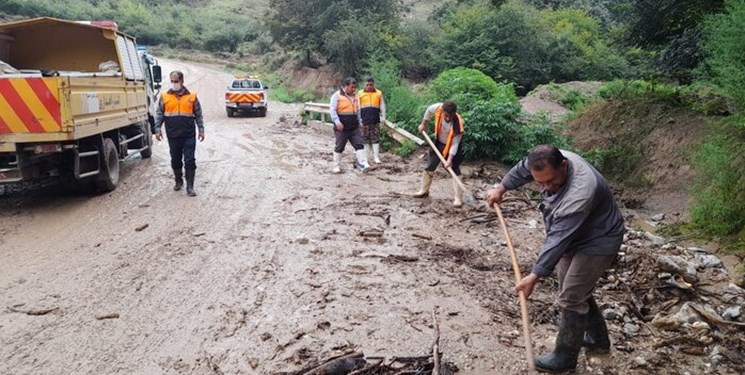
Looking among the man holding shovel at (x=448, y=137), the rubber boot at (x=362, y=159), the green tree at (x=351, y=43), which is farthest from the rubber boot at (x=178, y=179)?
the green tree at (x=351, y=43)

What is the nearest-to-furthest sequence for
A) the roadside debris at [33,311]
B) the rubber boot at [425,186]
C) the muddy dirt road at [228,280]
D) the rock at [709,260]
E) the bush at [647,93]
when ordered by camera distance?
the muddy dirt road at [228,280] < the roadside debris at [33,311] < the rock at [709,260] < the rubber boot at [425,186] < the bush at [647,93]

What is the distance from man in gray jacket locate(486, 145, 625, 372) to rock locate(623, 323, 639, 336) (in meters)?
0.70

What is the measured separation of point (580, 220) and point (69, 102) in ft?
20.5

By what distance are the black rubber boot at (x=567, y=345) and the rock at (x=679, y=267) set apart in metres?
1.78

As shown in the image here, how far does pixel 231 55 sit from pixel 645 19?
5001 centimetres

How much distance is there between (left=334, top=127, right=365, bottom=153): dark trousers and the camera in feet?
30.3

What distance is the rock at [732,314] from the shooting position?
403 cm

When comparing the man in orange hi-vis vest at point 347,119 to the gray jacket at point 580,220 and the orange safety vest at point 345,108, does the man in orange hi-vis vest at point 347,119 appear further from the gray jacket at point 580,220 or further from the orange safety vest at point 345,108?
the gray jacket at point 580,220

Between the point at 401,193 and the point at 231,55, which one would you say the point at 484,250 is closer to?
the point at 401,193

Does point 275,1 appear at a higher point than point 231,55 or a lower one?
higher

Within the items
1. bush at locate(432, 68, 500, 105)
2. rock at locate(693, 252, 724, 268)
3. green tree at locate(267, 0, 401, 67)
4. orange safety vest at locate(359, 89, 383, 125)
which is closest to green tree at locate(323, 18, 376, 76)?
green tree at locate(267, 0, 401, 67)

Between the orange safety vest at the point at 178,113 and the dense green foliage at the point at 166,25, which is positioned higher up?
the dense green foliage at the point at 166,25

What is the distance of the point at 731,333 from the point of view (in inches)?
153

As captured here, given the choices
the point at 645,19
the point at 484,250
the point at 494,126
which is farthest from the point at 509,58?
the point at 484,250
